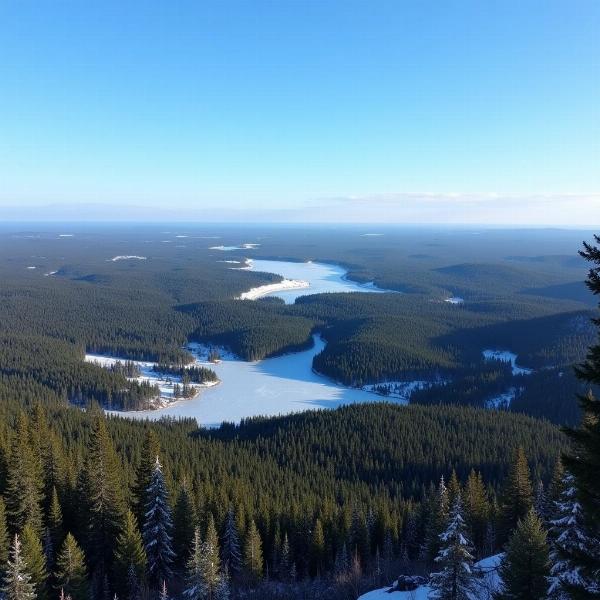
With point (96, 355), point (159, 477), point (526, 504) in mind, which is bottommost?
point (96, 355)

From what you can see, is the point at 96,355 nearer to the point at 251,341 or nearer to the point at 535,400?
the point at 251,341

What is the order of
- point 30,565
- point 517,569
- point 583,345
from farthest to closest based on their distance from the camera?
point 583,345, point 30,565, point 517,569

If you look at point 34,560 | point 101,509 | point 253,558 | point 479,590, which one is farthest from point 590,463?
point 101,509

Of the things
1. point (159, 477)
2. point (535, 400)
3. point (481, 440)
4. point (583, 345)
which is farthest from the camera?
point (583, 345)

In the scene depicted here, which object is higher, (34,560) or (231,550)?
(34,560)

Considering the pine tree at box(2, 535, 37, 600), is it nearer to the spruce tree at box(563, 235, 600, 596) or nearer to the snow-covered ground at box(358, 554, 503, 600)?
the snow-covered ground at box(358, 554, 503, 600)

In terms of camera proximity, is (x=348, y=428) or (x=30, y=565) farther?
(x=348, y=428)

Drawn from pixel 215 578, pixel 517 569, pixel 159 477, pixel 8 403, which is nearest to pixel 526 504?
pixel 517 569

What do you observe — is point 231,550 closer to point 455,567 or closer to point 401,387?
point 455,567
